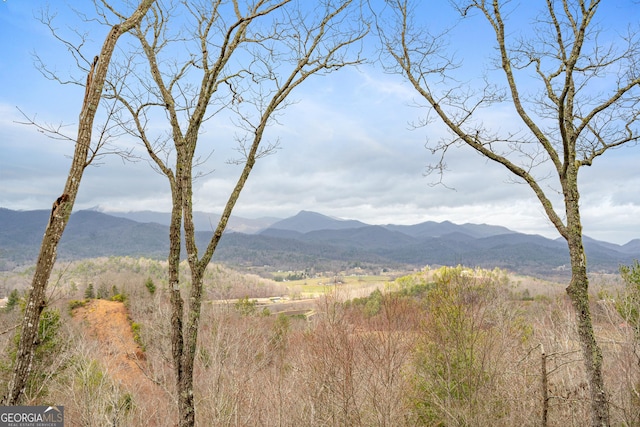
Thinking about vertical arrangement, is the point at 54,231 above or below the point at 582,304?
above

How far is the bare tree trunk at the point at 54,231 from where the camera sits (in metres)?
3.29

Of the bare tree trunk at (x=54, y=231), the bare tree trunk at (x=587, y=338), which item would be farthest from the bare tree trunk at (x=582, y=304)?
the bare tree trunk at (x=54, y=231)

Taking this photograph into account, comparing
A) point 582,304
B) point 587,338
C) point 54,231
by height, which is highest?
point 54,231

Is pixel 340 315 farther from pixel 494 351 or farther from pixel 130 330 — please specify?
pixel 130 330

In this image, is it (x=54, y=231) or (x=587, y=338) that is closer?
(x=54, y=231)

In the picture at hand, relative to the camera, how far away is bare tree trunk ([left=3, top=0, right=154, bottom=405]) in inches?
130

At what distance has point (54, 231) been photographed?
3.45 m

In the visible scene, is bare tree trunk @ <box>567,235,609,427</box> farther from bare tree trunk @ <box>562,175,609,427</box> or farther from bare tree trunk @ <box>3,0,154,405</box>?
bare tree trunk @ <box>3,0,154,405</box>

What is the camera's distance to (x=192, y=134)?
224 inches

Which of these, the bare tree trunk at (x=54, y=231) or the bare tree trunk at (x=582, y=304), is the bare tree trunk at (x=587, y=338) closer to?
the bare tree trunk at (x=582, y=304)

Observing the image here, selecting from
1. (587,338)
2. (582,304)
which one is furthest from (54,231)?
(587,338)

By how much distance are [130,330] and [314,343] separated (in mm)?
33471

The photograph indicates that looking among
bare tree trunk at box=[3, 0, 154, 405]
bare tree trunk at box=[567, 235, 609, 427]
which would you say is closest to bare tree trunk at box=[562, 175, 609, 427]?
bare tree trunk at box=[567, 235, 609, 427]

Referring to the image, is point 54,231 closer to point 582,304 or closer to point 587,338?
point 582,304
